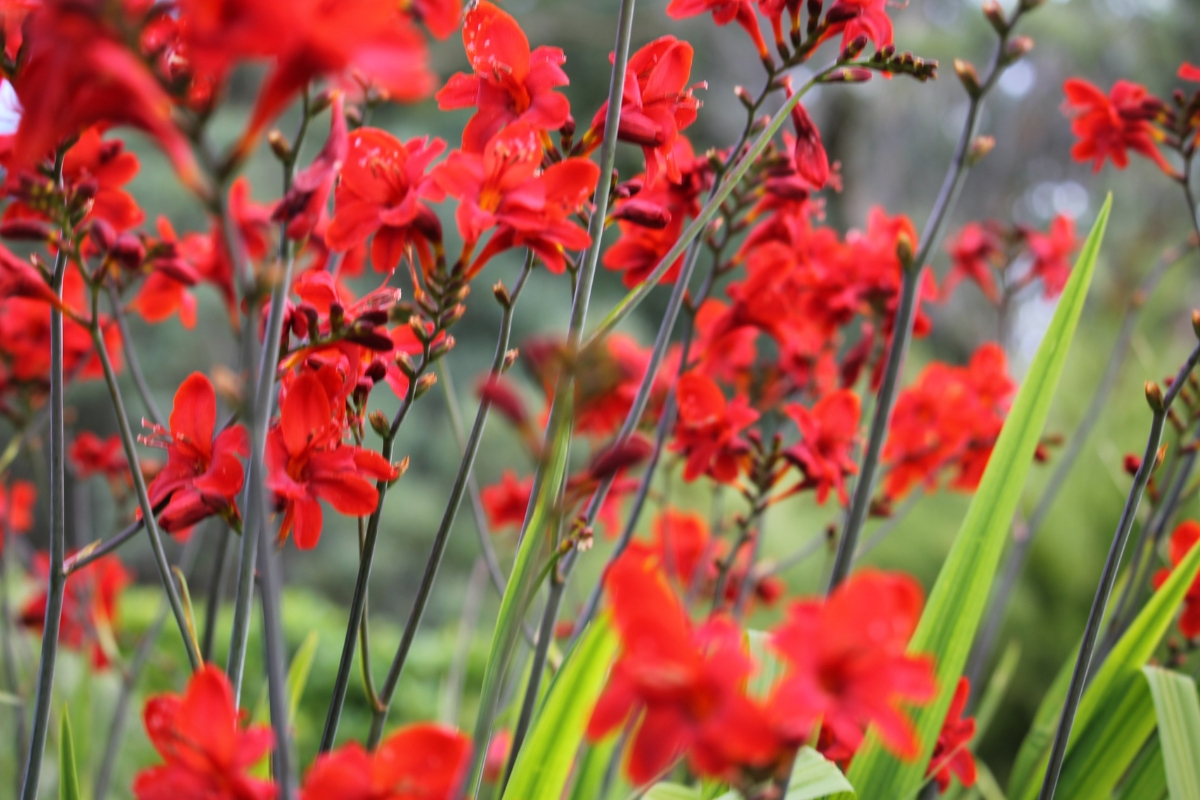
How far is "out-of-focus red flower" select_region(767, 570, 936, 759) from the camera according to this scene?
348mm

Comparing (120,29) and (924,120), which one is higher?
(924,120)

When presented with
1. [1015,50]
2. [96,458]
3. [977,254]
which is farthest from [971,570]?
[96,458]

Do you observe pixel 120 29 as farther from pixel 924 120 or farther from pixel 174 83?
pixel 924 120

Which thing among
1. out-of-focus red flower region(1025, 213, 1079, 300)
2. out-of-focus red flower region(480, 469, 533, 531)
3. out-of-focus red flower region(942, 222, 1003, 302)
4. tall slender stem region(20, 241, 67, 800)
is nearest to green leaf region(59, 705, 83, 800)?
tall slender stem region(20, 241, 67, 800)

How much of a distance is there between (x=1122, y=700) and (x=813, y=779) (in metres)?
0.42

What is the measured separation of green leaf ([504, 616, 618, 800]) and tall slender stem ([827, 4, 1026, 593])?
278mm

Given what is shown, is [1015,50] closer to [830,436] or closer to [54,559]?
[830,436]

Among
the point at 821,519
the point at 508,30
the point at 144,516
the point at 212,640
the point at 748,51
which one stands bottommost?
the point at 821,519

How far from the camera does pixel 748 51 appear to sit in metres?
5.12

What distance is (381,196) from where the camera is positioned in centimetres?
60

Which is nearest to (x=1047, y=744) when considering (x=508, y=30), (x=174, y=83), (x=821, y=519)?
(x=508, y=30)

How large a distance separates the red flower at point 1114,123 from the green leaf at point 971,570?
43 centimetres

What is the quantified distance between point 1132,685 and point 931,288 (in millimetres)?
549

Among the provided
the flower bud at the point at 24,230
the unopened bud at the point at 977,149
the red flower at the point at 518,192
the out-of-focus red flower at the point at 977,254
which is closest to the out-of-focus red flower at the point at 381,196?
the red flower at the point at 518,192
